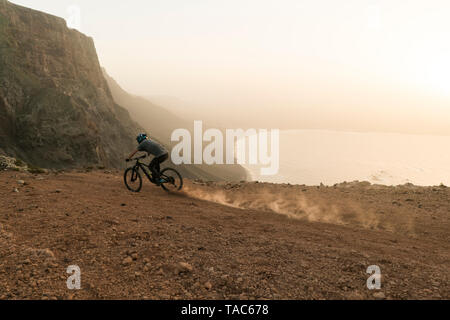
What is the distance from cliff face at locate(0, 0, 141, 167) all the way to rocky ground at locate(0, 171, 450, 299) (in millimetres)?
35450

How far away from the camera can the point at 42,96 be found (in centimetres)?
4303

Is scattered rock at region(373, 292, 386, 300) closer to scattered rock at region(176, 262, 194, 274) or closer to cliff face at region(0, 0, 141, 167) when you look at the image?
scattered rock at region(176, 262, 194, 274)

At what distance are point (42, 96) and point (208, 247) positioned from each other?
4850 centimetres

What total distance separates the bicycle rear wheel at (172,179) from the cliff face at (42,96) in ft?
110

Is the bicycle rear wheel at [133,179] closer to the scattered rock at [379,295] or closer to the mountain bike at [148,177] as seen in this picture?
the mountain bike at [148,177]

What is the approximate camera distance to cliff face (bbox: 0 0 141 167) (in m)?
39.4

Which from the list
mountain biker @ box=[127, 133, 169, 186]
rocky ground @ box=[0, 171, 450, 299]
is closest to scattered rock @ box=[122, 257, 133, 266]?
rocky ground @ box=[0, 171, 450, 299]

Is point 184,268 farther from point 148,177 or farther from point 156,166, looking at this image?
point 148,177

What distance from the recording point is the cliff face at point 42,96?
39.4 m

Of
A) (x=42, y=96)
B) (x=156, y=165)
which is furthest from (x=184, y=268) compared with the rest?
(x=42, y=96)

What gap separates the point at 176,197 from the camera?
35.6ft

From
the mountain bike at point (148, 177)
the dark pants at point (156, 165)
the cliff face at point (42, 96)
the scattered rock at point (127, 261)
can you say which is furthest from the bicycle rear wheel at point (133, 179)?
the cliff face at point (42, 96)
